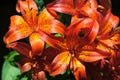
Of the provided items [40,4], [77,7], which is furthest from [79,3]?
[40,4]

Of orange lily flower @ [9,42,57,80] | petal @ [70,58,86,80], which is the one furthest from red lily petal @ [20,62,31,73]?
petal @ [70,58,86,80]

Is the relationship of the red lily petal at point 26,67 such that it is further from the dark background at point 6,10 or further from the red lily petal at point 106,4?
the dark background at point 6,10

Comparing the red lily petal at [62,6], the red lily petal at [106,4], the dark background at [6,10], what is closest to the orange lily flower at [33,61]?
the red lily petal at [62,6]

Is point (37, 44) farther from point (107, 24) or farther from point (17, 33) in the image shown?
point (107, 24)

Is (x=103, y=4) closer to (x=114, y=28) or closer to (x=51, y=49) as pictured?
(x=114, y=28)

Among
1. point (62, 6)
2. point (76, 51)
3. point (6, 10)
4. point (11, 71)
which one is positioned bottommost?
point (6, 10)

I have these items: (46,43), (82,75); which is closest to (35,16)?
(46,43)
